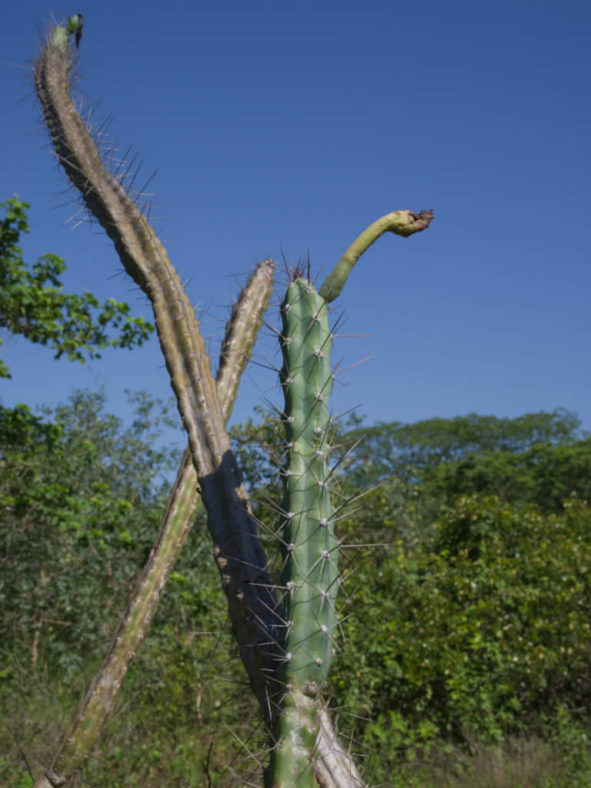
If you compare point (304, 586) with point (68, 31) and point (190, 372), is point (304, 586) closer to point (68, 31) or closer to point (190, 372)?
point (190, 372)

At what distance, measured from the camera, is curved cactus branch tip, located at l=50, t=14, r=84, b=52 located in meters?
3.24

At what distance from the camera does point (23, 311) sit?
6.11m

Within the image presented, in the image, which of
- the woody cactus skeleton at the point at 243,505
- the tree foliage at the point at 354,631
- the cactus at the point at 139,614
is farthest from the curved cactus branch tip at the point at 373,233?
the tree foliage at the point at 354,631

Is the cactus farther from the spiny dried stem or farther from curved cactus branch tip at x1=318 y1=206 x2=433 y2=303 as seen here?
curved cactus branch tip at x1=318 y1=206 x2=433 y2=303

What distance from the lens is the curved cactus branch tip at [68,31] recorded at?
3.24 metres

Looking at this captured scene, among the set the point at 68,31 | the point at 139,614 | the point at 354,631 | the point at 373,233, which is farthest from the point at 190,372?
the point at 354,631

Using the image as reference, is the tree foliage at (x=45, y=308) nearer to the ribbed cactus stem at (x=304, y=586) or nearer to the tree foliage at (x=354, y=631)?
the tree foliage at (x=354, y=631)

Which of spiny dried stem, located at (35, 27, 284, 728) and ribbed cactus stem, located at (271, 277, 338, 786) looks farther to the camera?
spiny dried stem, located at (35, 27, 284, 728)

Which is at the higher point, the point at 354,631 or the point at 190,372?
the point at 190,372

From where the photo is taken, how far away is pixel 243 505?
2203mm

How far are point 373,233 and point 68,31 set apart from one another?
2.14m

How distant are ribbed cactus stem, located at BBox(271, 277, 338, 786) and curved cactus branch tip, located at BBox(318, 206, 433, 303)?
38 centimetres

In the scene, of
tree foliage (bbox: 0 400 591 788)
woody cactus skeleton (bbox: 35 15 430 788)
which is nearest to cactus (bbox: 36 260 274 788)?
woody cactus skeleton (bbox: 35 15 430 788)

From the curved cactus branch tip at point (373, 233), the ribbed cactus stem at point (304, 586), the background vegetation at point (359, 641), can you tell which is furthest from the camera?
the background vegetation at point (359, 641)
